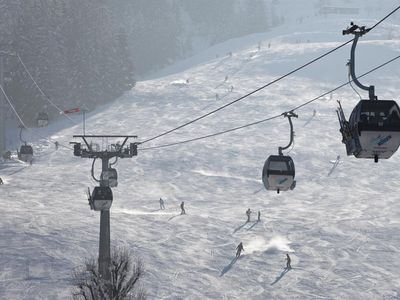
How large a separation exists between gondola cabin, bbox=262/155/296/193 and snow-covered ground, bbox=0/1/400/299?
12194 millimetres

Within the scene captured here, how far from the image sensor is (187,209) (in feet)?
137

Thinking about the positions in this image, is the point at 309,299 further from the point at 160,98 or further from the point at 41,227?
the point at 160,98

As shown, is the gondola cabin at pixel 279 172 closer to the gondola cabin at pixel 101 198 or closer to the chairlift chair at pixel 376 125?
the chairlift chair at pixel 376 125

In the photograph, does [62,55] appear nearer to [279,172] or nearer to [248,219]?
[248,219]

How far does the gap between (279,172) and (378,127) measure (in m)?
6.00

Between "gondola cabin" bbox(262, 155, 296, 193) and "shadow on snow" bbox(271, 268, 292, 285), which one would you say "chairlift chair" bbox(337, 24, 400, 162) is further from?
"shadow on snow" bbox(271, 268, 292, 285)

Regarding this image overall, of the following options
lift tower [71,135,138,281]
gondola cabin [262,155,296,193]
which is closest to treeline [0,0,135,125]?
lift tower [71,135,138,281]

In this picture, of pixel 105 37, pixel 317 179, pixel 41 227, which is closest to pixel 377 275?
pixel 41 227

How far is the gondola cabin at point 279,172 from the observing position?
1691 centimetres

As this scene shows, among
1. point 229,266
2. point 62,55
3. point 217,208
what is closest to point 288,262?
point 229,266

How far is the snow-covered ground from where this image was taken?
29.9 meters

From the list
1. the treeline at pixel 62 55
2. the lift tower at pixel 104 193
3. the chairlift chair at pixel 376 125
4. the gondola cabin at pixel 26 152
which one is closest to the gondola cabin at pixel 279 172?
the chairlift chair at pixel 376 125

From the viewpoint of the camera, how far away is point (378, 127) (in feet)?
36.3

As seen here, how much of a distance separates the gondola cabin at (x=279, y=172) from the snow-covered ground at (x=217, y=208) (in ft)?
40.0
